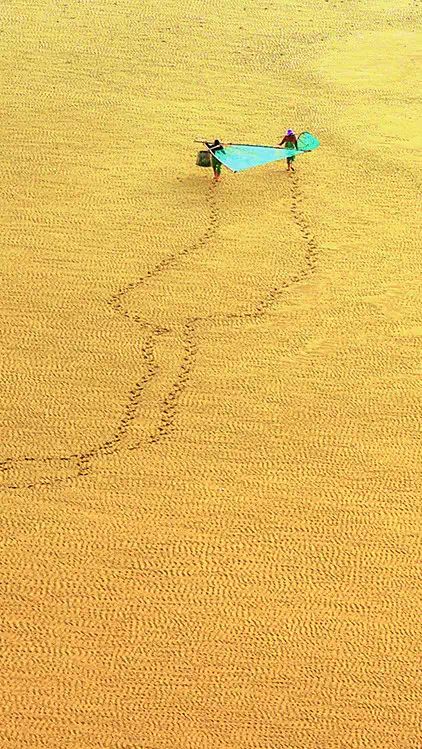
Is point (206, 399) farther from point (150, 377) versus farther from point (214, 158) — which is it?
point (214, 158)

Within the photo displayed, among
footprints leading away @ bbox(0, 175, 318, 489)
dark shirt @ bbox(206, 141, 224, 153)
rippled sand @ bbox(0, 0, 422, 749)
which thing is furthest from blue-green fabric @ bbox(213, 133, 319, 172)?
footprints leading away @ bbox(0, 175, 318, 489)

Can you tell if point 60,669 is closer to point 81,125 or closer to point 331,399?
point 331,399

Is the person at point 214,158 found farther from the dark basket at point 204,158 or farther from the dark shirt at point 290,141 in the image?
the dark shirt at point 290,141

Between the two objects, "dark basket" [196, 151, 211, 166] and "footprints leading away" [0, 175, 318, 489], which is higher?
"dark basket" [196, 151, 211, 166]

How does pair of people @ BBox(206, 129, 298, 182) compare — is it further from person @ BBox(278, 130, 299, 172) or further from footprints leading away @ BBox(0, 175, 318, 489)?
footprints leading away @ BBox(0, 175, 318, 489)

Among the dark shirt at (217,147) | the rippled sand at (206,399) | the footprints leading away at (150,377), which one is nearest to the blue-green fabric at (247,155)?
the dark shirt at (217,147)

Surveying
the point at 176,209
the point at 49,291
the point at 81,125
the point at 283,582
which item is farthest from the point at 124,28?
the point at 283,582
